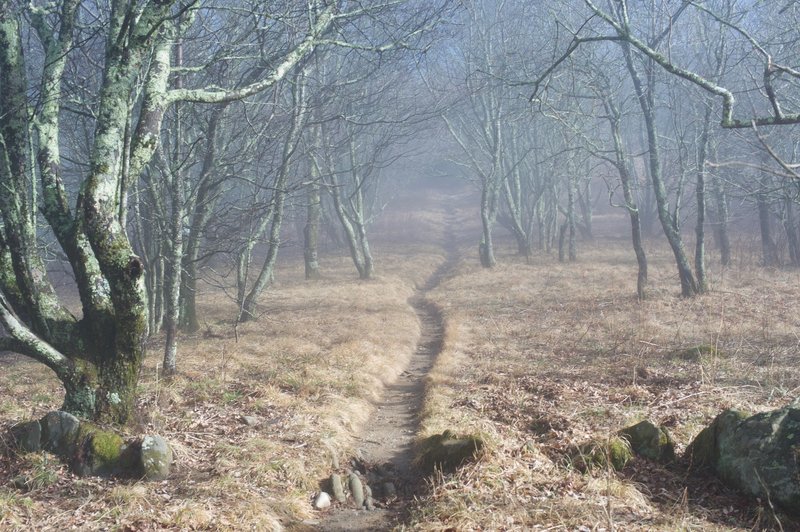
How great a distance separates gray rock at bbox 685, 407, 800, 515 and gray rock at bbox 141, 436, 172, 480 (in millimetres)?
5407

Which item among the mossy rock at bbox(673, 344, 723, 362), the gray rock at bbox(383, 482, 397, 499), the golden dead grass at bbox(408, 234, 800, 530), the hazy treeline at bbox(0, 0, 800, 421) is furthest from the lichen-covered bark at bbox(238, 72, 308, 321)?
the mossy rock at bbox(673, 344, 723, 362)

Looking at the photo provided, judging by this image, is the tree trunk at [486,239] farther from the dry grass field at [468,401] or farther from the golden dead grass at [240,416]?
the golden dead grass at [240,416]

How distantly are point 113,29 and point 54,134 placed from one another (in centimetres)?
144

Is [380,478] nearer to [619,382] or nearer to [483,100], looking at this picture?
[619,382]

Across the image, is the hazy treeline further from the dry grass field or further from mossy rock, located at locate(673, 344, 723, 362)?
mossy rock, located at locate(673, 344, 723, 362)

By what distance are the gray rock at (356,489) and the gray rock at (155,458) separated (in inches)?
76.6

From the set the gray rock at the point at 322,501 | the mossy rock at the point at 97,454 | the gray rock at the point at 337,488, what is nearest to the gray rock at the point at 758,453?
the gray rock at the point at 337,488

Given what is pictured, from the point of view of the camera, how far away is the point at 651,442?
6449mm

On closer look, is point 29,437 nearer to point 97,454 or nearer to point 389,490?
point 97,454

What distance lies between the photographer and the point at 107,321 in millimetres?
6613

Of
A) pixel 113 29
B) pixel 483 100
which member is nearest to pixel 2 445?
pixel 113 29

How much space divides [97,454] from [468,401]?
199 inches

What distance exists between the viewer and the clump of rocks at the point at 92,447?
6211 millimetres

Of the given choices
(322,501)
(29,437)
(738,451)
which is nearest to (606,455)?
(738,451)
